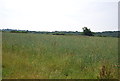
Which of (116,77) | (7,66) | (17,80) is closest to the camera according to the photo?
(17,80)

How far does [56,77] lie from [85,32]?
2614 inches

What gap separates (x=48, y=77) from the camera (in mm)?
4832

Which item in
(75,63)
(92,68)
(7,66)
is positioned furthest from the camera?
(75,63)

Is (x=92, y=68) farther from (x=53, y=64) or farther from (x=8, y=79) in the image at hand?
(x=8, y=79)

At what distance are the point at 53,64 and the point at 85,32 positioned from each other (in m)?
64.9

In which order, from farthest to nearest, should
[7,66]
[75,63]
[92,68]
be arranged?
[75,63] < [92,68] < [7,66]

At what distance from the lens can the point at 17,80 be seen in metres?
4.43

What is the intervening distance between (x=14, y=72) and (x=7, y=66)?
28.4 inches

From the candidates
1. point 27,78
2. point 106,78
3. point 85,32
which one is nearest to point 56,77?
point 27,78

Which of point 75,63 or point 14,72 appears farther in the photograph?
point 75,63

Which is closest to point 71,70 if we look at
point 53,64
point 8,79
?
point 53,64

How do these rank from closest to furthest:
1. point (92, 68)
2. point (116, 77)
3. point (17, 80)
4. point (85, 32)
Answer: point (17, 80), point (116, 77), point (92, 68), point (85, 32)

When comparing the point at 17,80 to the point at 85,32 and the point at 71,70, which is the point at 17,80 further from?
the point at 85,32

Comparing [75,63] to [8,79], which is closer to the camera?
[8,79]
